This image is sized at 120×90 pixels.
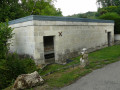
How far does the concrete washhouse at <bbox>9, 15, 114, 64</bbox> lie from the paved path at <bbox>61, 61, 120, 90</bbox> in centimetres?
443

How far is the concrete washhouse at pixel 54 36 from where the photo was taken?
9609 millimetres

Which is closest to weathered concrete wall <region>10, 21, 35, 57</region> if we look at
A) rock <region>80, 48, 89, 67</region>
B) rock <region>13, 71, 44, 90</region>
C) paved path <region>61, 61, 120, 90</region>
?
rock <region>80, 48, 89, 67</region>

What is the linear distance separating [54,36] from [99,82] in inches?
233

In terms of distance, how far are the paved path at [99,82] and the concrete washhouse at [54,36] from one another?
4430 mm

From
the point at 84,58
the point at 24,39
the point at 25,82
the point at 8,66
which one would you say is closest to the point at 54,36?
the point at 24,39

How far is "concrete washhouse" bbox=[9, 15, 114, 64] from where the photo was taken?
31.5 feet

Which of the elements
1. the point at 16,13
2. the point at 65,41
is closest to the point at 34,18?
the point at 65,41

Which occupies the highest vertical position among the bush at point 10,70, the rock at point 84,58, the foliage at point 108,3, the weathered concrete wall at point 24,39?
the foliage at point 108,3

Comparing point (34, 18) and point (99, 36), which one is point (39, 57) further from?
point (99, 36)

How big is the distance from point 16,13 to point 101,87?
1742cm

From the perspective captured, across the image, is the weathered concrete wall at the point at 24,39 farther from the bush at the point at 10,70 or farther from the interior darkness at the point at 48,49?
the interior darkness at the point at 48,49

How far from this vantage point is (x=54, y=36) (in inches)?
427

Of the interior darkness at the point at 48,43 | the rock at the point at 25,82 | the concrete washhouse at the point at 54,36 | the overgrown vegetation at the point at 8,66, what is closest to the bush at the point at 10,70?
the overgrown vegetation at the point at 8,66

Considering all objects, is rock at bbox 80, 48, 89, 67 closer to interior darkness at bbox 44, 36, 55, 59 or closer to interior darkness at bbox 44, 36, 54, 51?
interior darkness at bbox 44, 36, 55, 59
